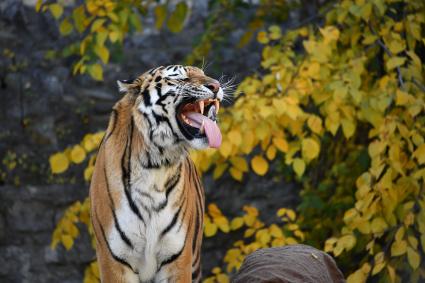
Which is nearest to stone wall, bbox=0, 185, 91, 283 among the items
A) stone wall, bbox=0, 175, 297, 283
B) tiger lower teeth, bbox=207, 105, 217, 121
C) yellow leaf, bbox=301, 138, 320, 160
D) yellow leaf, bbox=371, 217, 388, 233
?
stone wall, bbox=0, 175, 297, 283

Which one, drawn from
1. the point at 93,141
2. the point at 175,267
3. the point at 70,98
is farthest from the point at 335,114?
the point at 70,98

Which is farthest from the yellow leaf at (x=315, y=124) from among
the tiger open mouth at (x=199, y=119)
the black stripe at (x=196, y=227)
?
the tiger open mouth at (x=199, y=119)

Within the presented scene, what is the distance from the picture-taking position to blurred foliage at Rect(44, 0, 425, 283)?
15.7ft

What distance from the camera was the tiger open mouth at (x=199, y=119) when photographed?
3458mm

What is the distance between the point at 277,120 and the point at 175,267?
165 centimetres

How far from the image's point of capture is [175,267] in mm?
3629

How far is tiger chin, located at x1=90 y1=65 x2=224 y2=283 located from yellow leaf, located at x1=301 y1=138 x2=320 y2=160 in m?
1.43

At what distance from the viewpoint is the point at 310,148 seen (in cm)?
498

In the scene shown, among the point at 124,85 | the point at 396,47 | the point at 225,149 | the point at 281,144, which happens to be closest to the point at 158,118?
the point at 124,85

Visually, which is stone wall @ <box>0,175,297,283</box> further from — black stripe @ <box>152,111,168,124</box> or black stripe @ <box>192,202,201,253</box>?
black stripe @ <box>152,111,168,124</box>

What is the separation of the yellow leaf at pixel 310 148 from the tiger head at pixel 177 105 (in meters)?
1.48

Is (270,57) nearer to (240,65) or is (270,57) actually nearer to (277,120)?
(277,120)

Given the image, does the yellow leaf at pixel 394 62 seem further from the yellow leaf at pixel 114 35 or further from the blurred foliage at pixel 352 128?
the yellow leaf at pixel 114 35

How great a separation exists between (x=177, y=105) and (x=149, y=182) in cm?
35
